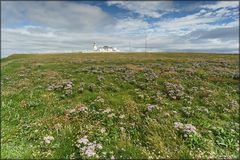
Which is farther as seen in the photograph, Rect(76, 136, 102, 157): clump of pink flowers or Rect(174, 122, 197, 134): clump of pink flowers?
Rect(174, 122, 197, 134): clump of pink flowers

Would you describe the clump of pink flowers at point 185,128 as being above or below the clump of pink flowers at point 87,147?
above

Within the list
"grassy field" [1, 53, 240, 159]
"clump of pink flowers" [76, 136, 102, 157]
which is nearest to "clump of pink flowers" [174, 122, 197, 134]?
"grassy field" [1, 53, 240, 159]

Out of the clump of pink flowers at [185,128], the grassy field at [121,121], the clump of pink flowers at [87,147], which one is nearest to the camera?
the clump of pink flowers at [87,147]

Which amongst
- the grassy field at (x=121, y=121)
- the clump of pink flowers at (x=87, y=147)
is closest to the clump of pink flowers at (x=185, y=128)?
the grassy field at (x=121, y=121)

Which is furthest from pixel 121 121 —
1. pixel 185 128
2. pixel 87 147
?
pixel 185 128

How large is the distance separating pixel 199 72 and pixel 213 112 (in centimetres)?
1250

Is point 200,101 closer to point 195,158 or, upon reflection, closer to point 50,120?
point 195,158

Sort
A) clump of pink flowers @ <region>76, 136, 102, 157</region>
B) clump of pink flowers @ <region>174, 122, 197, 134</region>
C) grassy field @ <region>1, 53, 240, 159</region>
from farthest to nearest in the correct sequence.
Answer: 1. clump of pink flowers @ <region>174, 122, 197, 134</region>
2. grassy field @ <region>1, 53, 240, 159</region>
3. clump of pink flowers @ <region>76, 136, 102, 157</region>

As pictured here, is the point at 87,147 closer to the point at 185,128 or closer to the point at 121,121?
the point at 121,121

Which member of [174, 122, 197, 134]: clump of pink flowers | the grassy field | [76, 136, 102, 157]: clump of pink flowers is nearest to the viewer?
[76, 136, 102, 157]: clump of pink flowers

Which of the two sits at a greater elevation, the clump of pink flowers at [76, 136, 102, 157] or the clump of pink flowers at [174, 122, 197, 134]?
the clump of pink flowers at [174, 122, 197, 134]

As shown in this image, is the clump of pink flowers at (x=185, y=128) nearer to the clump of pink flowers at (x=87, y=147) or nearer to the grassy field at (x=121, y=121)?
the grassy field at (x=121, y=121)

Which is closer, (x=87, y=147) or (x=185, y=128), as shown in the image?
(x=87, y=147)

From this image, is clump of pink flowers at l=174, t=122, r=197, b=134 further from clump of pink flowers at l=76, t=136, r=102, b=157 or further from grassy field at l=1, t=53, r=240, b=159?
clump of pink flowers at l=76, t=136, r=102, b=157
